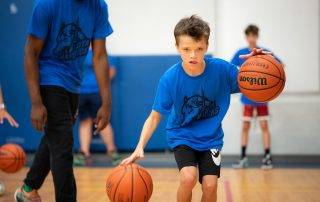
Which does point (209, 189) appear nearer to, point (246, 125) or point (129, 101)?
point (246, 125)

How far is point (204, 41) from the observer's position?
400 centimetres

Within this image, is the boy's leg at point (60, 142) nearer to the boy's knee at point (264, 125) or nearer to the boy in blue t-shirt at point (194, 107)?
the boy in blue t-shirt at point (194, 107)

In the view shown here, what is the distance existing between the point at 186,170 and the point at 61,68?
45.1 inches

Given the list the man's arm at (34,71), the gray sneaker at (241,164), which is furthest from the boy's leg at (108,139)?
the man's arm at (34,71)

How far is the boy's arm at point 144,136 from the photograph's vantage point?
154 inches

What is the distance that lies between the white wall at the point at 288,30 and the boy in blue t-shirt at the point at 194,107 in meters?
5.31

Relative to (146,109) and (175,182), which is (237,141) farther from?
(175,182)

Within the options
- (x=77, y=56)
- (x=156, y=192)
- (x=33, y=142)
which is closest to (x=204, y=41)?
(x=77, y=56)

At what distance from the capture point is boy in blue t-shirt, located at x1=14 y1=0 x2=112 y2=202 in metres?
3.75

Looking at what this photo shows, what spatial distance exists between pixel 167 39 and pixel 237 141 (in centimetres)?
214

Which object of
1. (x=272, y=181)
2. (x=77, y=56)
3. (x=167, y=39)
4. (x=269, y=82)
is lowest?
(x=272, y=181)

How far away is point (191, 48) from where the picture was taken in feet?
13.0

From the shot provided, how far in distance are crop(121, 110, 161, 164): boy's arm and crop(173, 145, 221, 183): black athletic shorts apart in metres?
0.25

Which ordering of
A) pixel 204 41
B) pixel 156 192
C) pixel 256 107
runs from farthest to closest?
pixel 256 107, pixel 156 192, pixel 204 41
